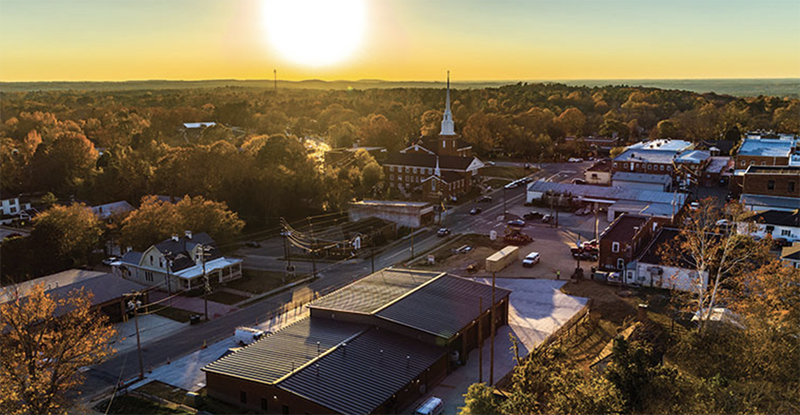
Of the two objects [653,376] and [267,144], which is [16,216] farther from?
[653,376]

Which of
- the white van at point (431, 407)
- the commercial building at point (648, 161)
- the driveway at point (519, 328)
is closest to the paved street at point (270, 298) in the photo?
the driveway at point (519, 328)

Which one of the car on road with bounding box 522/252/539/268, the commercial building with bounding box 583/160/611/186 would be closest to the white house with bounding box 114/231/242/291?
the car on road with bounding box 522/252/539/268

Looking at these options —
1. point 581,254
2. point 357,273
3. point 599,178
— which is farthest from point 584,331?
point 599,178

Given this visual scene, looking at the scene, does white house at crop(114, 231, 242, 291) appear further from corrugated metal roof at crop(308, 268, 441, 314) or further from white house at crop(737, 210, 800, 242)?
white house at crop(737, 210, 800, 242)

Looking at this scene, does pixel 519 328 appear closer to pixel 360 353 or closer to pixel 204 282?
pixel 360 353

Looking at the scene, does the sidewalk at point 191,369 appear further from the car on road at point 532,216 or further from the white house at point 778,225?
the white house at point 778,225

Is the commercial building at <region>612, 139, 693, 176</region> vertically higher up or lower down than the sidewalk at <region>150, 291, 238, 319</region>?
higher up

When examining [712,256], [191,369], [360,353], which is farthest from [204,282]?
[712,256]
